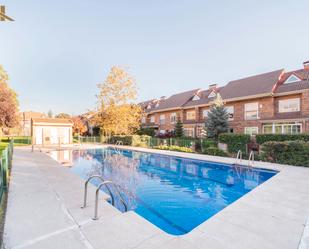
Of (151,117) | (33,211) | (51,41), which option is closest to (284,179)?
(33,211)

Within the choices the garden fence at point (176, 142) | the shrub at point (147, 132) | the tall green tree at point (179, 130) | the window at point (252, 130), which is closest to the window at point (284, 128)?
the window at point (252, 130)

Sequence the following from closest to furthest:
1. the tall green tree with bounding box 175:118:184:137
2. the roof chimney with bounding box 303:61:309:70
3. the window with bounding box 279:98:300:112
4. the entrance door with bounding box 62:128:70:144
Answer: the window with bounding box 279:98:300:112, the roof chimney with bounding box 303:61:309:70, the tall green tree with bounding box 175:118:184:137, the entrance door with bounding box 62:128:70:144

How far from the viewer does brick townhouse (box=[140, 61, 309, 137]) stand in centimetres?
1778

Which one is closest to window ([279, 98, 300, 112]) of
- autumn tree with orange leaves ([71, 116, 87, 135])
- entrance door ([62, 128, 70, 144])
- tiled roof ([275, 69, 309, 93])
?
tiled roof ([275, 69, 309, 93])

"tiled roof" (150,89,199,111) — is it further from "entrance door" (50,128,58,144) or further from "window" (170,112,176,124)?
"entrance door" (50,128,58,144)

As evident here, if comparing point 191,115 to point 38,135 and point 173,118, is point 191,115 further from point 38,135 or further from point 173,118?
point 38,135

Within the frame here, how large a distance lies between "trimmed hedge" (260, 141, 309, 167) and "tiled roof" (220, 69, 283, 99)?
9368mm

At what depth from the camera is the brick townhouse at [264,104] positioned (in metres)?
17.8

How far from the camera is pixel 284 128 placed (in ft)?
60.5

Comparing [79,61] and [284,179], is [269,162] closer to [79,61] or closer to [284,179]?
[284,179]

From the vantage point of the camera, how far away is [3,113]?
65.5ft

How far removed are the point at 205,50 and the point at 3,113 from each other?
23.5 meters

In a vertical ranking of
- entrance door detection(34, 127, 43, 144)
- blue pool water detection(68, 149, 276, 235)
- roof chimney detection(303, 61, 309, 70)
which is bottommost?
blue pool water detection(68, 149, 276, 235)

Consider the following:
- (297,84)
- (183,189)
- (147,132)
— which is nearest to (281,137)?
(297,84)
